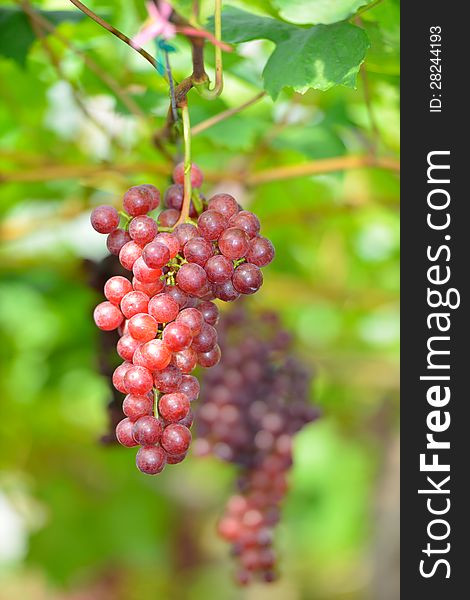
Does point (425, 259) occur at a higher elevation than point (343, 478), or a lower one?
lower

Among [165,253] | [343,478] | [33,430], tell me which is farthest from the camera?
[343,478]

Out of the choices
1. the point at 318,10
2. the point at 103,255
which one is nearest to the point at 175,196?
the point at 318,10

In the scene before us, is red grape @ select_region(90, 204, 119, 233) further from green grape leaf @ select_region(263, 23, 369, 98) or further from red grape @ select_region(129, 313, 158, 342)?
green grape leaf @ select_region(263, 23, 369, 98)

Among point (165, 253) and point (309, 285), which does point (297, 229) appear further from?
point (165, 253)

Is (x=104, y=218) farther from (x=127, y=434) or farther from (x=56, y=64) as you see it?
(x=56, y=64)

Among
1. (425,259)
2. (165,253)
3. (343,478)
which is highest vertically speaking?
(343,478)

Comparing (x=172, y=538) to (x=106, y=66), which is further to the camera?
(x=172, y=538)

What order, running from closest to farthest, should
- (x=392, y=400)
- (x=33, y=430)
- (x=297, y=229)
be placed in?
(x=297, y=229) < (x=33, y=430) < (x=392, y=400)

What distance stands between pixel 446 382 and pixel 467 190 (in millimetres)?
237

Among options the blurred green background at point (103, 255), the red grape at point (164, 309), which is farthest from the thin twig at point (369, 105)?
the red grape at point (164, 309)

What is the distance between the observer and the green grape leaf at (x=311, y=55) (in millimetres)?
862

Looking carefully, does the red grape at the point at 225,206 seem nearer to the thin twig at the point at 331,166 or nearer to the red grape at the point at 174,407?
the red grape at the point at 174,407

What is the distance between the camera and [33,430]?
8.89ft

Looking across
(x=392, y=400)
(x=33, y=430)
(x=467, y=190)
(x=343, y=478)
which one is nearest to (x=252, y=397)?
(x=467, y=190)
